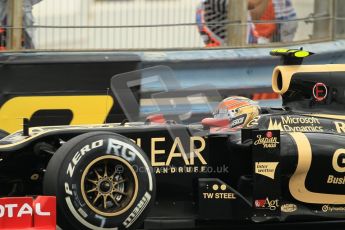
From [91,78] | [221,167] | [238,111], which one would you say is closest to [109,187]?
[221,167]

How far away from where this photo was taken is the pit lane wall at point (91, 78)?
328 inches

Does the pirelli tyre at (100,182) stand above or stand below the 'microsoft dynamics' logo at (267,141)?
below

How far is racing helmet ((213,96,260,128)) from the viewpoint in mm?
5938

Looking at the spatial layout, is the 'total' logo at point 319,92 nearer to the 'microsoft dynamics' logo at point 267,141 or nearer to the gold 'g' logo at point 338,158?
the gold 'g' logo at point 338,158

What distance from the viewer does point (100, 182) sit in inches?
193

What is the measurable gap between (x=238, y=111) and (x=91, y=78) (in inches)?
123

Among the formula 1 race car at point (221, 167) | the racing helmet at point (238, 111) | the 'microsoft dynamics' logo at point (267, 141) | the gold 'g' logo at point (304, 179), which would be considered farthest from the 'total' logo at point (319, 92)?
the 'microsoft dynamics' logo at point (267, 141)

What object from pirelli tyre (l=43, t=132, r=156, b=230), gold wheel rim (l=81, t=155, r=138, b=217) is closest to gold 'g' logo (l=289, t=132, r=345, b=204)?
pirelli tyre (l=43, t=132, r=156, b=230)

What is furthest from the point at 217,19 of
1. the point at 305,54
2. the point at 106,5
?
the point at 305,54

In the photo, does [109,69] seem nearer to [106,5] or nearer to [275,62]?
[106,5]

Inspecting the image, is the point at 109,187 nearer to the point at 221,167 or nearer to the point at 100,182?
the point at 100,182

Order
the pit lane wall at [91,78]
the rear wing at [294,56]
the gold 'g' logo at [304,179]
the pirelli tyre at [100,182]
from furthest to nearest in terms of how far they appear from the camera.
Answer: the pit lane wall at [91,78]
the rear wing at [294,56]
the gold 'g' logo at [304,179]
the pirelli tyre at [100,182]

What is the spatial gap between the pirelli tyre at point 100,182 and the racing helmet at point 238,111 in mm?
1194

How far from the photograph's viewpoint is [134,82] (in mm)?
7949
